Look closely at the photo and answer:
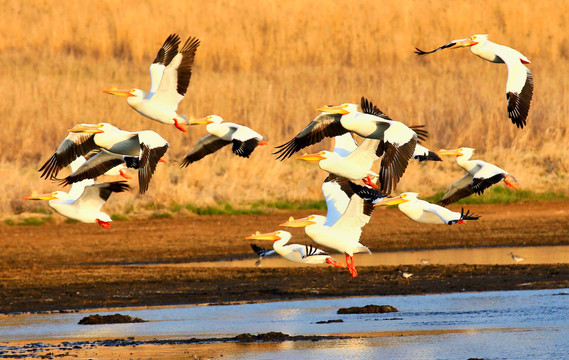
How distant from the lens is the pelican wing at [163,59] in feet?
41.3

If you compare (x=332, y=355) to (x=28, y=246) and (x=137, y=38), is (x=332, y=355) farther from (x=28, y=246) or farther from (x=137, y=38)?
(x=137, y=38)

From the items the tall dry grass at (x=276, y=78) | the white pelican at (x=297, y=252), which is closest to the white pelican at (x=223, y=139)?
the white pelican at (x=297, y=252)

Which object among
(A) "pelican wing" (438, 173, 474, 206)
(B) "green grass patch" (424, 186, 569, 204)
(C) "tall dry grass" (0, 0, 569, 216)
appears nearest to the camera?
(A) "pelican wing" (438, 173, 474, 206)

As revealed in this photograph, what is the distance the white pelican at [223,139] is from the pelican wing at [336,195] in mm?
919

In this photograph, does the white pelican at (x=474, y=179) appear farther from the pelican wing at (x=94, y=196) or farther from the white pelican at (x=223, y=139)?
the pelican wing at (x=94, y=196)

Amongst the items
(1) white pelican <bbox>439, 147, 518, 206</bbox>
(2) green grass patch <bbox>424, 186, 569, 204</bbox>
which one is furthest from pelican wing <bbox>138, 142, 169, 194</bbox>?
(2) green grass patch <bbox>424, 186, 569, 204</bbox>

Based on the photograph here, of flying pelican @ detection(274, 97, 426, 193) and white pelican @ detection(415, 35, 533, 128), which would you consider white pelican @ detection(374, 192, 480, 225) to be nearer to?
Answer: flying pelican @ detection(274, 97, 426, 193)

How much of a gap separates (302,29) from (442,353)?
76.9 ft

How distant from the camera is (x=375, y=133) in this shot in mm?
11539

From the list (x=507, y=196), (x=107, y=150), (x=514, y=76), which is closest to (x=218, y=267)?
(x=107, y=150)

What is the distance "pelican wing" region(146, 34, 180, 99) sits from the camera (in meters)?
12.6

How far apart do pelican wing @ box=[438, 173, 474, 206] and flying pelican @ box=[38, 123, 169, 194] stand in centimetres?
334

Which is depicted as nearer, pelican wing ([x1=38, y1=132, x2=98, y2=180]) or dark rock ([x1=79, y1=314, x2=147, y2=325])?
pelican wing ([x1=38, y1=132, x2=98, y2=180])

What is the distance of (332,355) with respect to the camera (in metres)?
11.0
